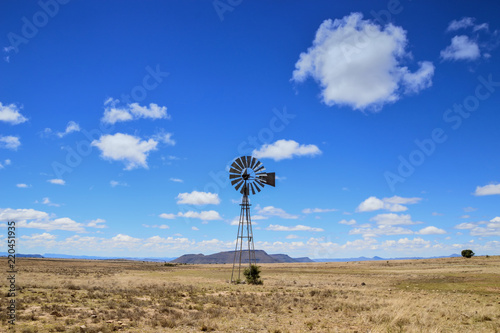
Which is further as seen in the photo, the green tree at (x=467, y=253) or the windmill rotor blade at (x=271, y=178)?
the green tree at (x=467, y=253)

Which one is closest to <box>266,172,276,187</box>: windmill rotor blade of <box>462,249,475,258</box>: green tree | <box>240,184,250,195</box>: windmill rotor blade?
<box>240,184,250,195</box>: windmill rotor blade

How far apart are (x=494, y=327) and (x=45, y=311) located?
2121cm

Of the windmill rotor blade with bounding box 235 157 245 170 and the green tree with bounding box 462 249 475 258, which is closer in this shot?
the windmill rotor blade with bounding box 235 157 245 170

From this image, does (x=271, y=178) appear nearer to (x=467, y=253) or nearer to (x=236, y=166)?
(x=236, y=166)

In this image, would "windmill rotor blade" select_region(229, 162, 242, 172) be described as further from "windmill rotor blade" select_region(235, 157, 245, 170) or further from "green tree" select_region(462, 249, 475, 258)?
"green tree" select_region(462, 249, 475, 258)

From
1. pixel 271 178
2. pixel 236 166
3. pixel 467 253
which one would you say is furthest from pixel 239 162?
pixel 467 253

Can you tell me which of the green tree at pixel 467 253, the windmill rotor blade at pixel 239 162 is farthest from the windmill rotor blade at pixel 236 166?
the green tree at pixel 467 253

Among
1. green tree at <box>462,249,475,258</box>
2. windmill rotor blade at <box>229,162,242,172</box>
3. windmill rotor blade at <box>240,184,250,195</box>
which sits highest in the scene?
windmill rotor blade at <box>229,162,242,172</box>

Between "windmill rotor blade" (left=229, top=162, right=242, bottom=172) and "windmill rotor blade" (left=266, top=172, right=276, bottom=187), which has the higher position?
"windmill rotor blade" (left=229, top=162, right=242, bottom=172)

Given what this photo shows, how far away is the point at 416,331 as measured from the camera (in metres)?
13.6

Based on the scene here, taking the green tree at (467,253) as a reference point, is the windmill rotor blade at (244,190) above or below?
above

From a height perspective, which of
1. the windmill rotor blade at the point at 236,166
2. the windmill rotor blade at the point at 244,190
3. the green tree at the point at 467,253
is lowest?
the green tree at the point at 467,253

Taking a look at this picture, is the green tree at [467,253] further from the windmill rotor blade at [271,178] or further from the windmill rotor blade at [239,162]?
the windmill rotor blade at [239,162]

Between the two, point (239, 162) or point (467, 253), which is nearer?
point (239, 162)
